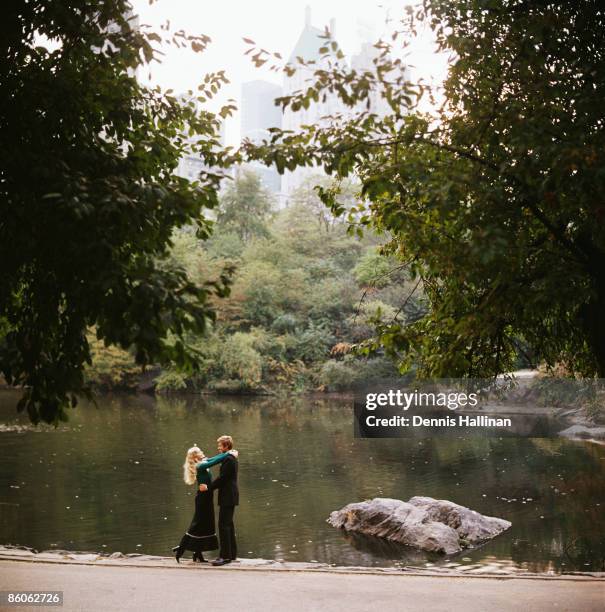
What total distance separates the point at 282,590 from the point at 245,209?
5627 cm

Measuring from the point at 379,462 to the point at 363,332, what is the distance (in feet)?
84.5

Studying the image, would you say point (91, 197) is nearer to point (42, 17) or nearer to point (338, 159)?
point (42, 17)

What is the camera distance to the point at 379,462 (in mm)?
22422

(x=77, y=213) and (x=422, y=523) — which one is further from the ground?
(x=77, y=213)

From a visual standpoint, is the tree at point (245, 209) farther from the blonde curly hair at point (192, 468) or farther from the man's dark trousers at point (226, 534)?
the man's dark trousers at point (226, 534)

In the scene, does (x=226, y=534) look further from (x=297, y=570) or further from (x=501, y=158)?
(x=501, y=158)

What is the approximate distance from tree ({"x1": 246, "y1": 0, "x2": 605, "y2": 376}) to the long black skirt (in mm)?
3755

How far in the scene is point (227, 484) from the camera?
32.4 feet

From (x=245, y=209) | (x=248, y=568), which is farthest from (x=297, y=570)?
(x=245, y=209)

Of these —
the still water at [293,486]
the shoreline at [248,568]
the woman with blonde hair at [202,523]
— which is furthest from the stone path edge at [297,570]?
the still water at [293,486]

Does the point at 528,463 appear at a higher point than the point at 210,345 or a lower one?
lower

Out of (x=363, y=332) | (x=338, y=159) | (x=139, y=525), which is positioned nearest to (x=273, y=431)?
(x=139, y=525)

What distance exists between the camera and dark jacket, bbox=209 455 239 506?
9.81 meters

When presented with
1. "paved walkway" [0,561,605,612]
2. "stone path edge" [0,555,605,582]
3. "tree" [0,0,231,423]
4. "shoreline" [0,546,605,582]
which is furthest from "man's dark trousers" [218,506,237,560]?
"tree" [0,0,231,423]
